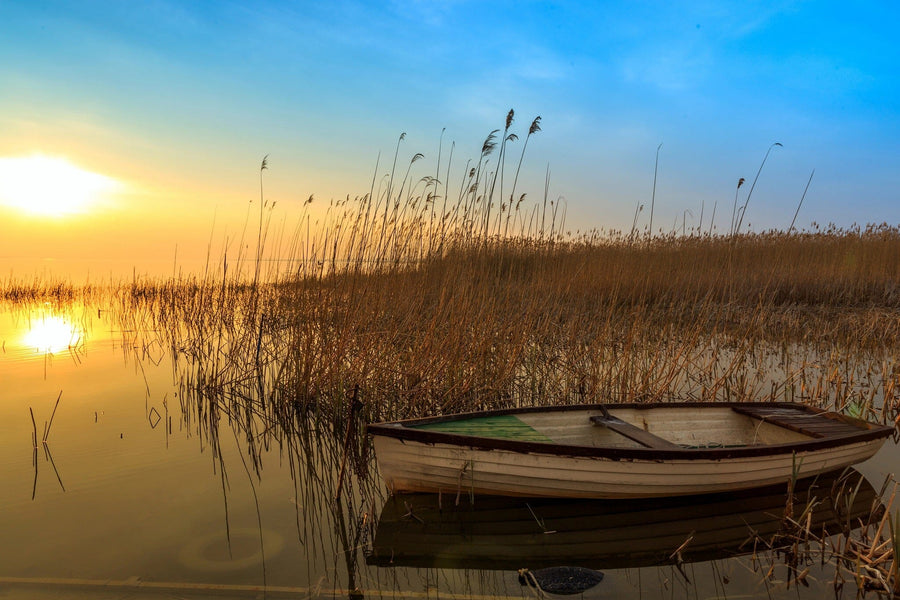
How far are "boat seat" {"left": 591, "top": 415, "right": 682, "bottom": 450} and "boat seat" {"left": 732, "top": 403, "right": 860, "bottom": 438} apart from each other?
0.93 meters

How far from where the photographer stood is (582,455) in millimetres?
2961

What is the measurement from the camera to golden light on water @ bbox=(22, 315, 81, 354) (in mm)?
7957

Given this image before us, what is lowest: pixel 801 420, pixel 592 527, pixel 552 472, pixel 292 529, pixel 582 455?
pixel 292 529

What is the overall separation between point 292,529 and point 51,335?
323 inches

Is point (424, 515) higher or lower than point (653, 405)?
lower

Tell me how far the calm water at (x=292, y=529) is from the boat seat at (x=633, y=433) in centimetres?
39

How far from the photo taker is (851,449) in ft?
11.6

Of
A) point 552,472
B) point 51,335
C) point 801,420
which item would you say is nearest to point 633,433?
point 552,472

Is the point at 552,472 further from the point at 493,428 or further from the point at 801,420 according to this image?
the point at 801,420

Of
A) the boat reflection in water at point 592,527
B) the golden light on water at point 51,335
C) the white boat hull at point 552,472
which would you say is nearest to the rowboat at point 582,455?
the white boat hull at point 552,472

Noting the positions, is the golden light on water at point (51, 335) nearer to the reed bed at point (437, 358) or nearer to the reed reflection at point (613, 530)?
the reed bed at point (437, 358)

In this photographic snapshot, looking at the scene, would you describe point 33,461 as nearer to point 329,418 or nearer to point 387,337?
point 329,418

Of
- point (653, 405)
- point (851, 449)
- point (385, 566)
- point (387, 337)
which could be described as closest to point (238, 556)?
point (385, 566)

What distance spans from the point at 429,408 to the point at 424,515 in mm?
1497
